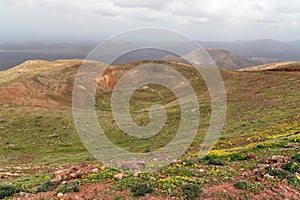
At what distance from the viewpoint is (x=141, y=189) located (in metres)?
13.5

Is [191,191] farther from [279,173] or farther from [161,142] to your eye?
[161,142]

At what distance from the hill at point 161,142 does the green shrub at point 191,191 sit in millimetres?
71

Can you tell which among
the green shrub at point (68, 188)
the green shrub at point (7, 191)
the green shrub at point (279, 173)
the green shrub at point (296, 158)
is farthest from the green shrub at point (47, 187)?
the green shrub at point (296, 158)

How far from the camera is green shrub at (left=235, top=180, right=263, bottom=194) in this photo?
14638 mm

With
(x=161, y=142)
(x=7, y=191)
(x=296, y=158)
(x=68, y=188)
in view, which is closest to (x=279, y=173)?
(x=296, y=158)

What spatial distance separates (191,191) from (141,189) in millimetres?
2448

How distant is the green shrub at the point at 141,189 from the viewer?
13.4m

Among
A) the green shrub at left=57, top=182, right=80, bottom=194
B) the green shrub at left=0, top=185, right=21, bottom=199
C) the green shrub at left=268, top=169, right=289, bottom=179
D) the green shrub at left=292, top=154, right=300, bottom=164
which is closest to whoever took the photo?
the green shrub at left=57, top=182, right=80, bottom=194

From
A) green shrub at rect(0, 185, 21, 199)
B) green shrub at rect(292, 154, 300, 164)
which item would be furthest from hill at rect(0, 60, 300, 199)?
green shrub at rect(0, 185, 21, 199)

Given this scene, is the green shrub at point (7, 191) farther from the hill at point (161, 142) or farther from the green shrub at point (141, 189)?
the green shrub at point (141, 189)

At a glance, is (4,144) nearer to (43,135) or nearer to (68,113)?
(43,135)

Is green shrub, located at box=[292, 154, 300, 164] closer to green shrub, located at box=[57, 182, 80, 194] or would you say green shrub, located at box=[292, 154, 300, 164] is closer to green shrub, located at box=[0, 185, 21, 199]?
green shrub, located at box=[57, 182, 80, 194]

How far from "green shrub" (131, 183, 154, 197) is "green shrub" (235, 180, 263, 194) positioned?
479 cm

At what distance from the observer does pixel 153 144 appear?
35969mm
